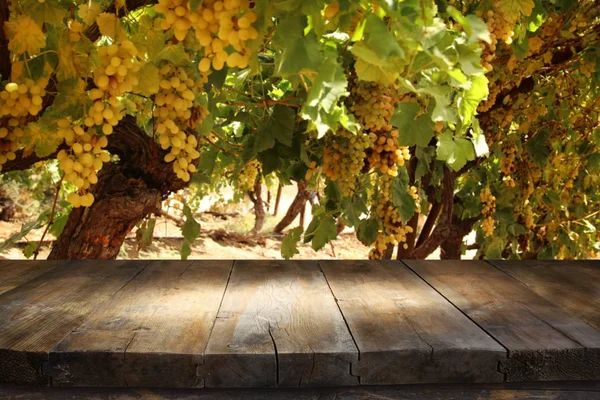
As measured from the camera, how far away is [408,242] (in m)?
3.25

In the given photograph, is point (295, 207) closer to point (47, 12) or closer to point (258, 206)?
point (258, 206)

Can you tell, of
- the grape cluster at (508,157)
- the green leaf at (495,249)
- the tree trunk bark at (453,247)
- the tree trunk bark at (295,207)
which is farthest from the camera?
the tree trunk bark at (295,207)

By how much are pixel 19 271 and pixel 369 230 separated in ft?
4.09

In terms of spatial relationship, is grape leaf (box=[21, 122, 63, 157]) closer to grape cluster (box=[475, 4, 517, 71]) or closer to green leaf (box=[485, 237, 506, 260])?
grape cluster (box=[475, 4, 517, 71])

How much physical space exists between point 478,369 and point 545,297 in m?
0.44

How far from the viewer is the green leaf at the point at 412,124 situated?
1266mm

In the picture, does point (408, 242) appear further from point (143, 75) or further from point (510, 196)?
point (143, 75)

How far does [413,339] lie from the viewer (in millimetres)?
1188

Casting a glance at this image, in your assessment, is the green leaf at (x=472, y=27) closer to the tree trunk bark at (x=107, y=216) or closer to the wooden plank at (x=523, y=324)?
the wooden plank at (x=523, y=324)

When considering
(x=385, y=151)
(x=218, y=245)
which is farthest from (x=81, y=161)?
(x=218, y=245)

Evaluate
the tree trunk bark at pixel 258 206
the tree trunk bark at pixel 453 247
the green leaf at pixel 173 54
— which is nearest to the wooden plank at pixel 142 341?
the green leaf at pixel 173 54

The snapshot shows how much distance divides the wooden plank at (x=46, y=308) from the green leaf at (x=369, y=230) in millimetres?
969

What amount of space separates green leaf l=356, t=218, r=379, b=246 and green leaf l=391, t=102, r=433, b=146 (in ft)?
3.78

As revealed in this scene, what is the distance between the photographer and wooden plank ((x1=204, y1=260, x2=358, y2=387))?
1108 millimetres
